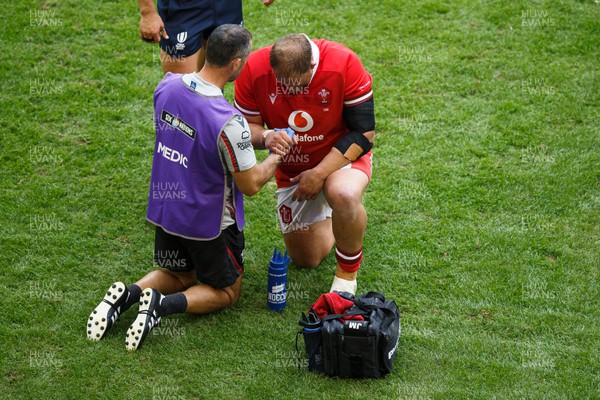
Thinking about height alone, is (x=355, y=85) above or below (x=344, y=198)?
above

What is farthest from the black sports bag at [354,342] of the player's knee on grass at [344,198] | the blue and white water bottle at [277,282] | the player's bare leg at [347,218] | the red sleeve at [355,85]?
the red sleeve at [355,85]

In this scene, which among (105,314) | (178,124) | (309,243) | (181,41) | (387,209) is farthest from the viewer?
(387,209)

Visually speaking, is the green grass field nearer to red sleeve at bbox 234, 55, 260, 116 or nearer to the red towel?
the red towel

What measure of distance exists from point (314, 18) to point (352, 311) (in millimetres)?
5298

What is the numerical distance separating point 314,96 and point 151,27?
1.57m

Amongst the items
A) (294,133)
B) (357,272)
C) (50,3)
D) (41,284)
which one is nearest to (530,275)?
(357,272)

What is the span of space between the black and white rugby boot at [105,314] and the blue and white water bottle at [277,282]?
111 cm

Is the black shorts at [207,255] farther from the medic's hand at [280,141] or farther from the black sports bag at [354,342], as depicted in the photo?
the black sports bag at [354,342]

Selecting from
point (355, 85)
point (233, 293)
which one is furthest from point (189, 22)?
point (233, 293)

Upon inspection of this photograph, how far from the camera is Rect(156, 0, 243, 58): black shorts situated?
734 centimetres

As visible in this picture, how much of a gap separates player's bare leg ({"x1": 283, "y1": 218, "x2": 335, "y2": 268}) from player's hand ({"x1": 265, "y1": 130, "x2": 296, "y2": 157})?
0.92m

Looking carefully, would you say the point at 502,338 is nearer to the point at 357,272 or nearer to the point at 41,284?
the point at 357,272

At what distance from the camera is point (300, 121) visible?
6594 millimetres

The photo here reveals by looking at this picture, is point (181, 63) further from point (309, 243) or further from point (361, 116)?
point (309, 243)
